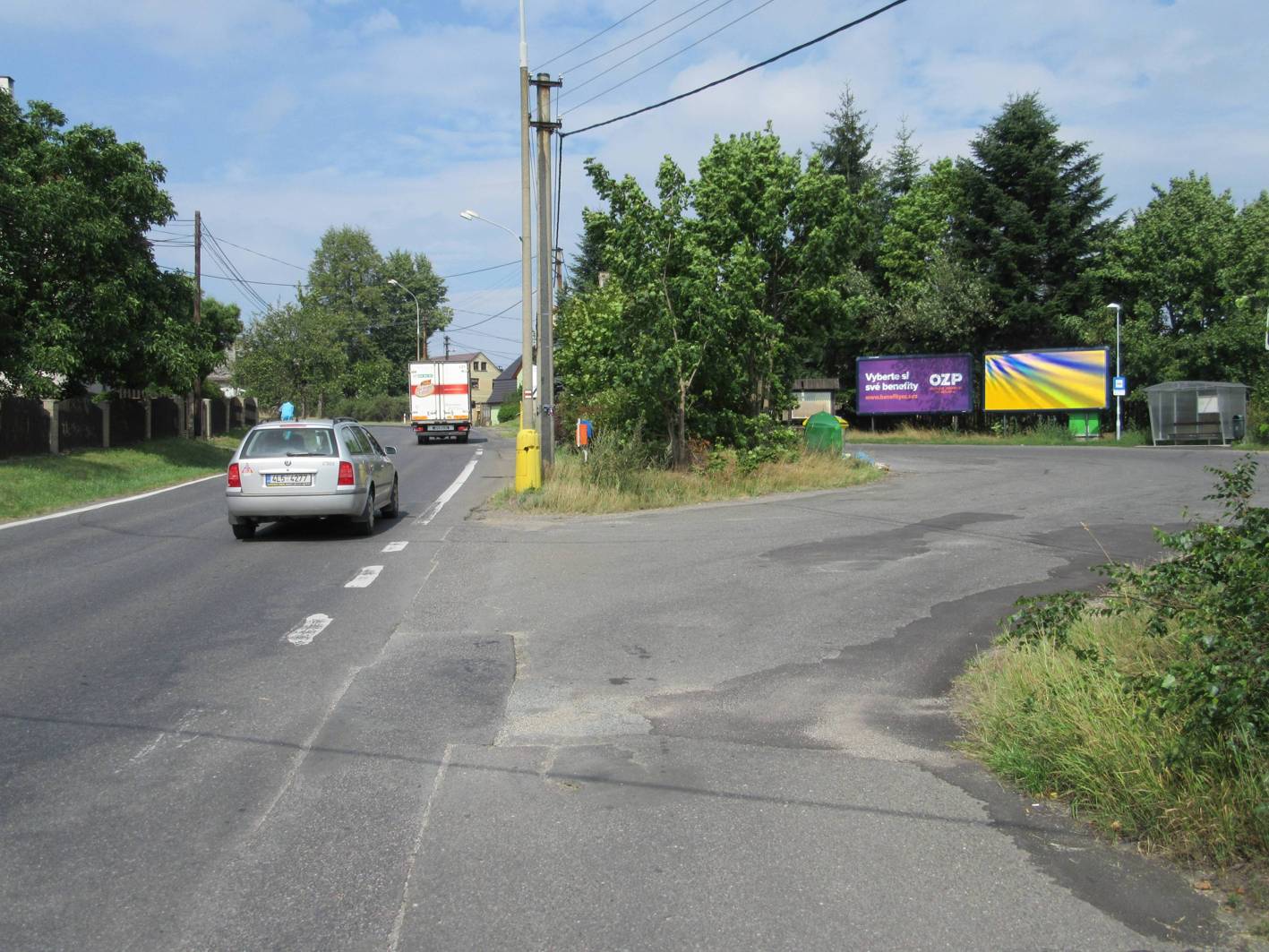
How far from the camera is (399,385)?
10619 cm

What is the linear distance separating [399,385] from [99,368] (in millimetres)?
77900

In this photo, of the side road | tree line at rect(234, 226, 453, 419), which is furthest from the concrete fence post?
tree line at rect(234, 226, 453, 419)

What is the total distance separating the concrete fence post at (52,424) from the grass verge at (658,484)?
13.6 meters

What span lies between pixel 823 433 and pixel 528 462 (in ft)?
31.5

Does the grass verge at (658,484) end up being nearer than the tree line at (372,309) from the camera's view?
Yes

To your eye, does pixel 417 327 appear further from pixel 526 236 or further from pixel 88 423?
pixel 526 236

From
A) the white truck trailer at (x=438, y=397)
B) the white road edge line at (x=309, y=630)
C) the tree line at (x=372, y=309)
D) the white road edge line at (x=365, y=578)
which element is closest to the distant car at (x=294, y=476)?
the white road edge line at (x=365, y=578)

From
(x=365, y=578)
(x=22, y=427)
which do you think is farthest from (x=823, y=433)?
(x=22, y=427)

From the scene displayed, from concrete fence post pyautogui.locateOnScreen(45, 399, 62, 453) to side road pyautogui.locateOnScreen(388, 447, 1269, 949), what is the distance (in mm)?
19385

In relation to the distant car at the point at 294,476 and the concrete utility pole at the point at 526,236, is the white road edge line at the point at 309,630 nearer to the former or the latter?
the distant car at the point at 294,476

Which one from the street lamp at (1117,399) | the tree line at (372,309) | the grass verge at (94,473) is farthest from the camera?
the tree line at (372,309)

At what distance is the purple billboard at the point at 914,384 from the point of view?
48125 mm

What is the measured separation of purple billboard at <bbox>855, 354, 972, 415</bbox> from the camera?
48.1 meters

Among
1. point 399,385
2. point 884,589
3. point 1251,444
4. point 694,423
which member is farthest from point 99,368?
point 399,385
